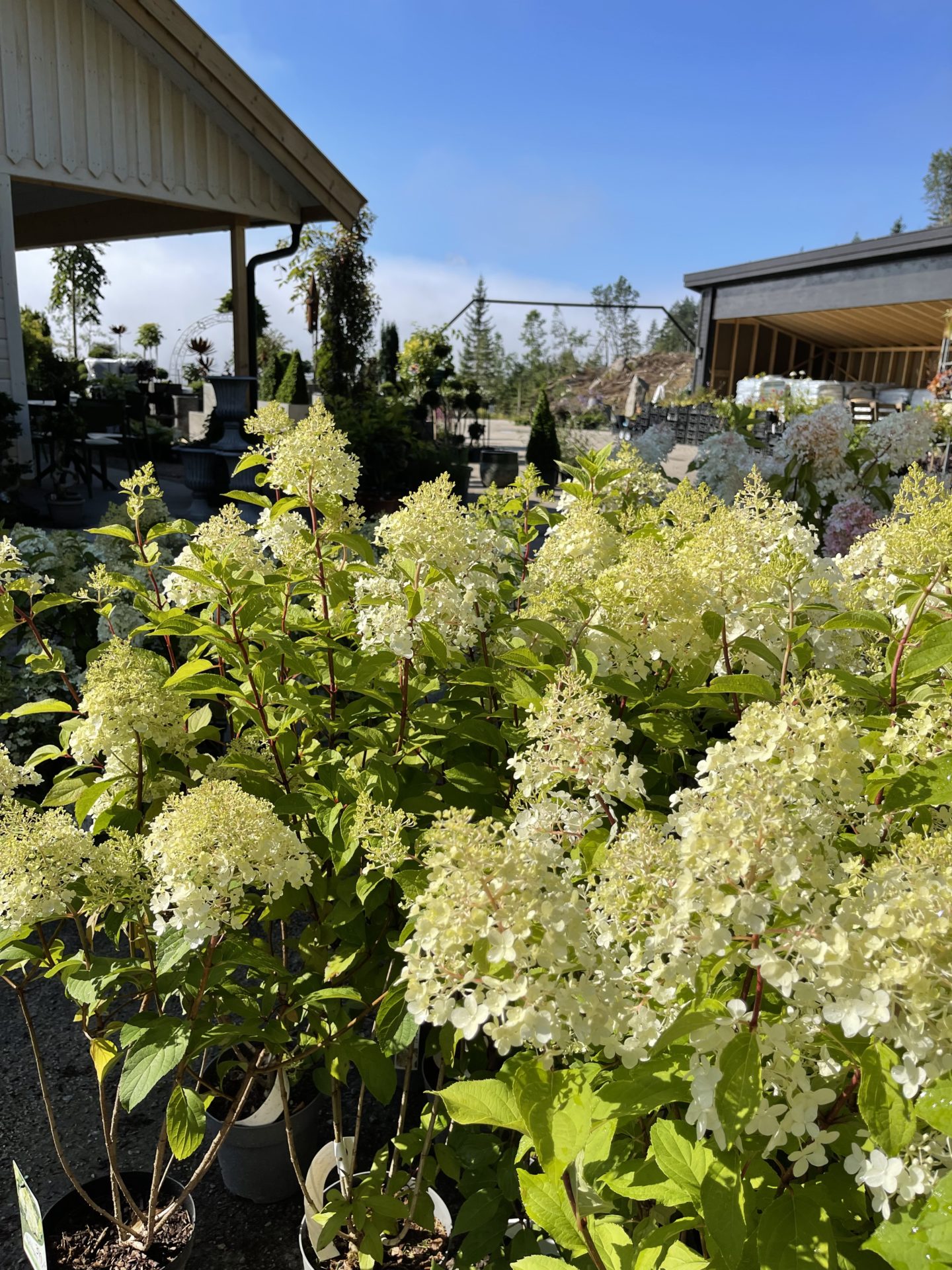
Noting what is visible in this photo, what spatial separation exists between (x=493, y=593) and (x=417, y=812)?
413 mm

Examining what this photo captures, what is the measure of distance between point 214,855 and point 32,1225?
0.81 metres

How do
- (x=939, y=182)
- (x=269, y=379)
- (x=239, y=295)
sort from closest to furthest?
(x=239, y=295), (x=269, y=379), (x=939, y=182)

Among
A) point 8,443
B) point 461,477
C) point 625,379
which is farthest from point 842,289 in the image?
point 625,379

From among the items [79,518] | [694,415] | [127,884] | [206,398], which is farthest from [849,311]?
[127,884]

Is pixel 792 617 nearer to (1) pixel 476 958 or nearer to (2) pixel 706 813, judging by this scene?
(2) pixel 706 813

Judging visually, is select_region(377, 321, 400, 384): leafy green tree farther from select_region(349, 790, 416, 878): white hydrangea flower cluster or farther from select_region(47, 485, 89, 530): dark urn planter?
select_region(349, 790, 416, 878): white hydrangea flower cluster

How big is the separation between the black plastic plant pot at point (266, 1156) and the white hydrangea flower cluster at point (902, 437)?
2.58 m

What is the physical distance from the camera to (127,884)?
1.28 metres

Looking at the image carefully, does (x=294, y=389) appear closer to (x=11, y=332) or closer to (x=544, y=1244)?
(x=11, y=332)

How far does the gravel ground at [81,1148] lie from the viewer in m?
1.79

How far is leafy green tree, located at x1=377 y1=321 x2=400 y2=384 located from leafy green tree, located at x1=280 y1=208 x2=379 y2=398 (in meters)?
2.35

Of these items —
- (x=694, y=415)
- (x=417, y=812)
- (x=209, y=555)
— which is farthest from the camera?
(x=694, y=415)

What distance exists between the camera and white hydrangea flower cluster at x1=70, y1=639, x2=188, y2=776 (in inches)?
53.2

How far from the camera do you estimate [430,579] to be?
4.72ft
